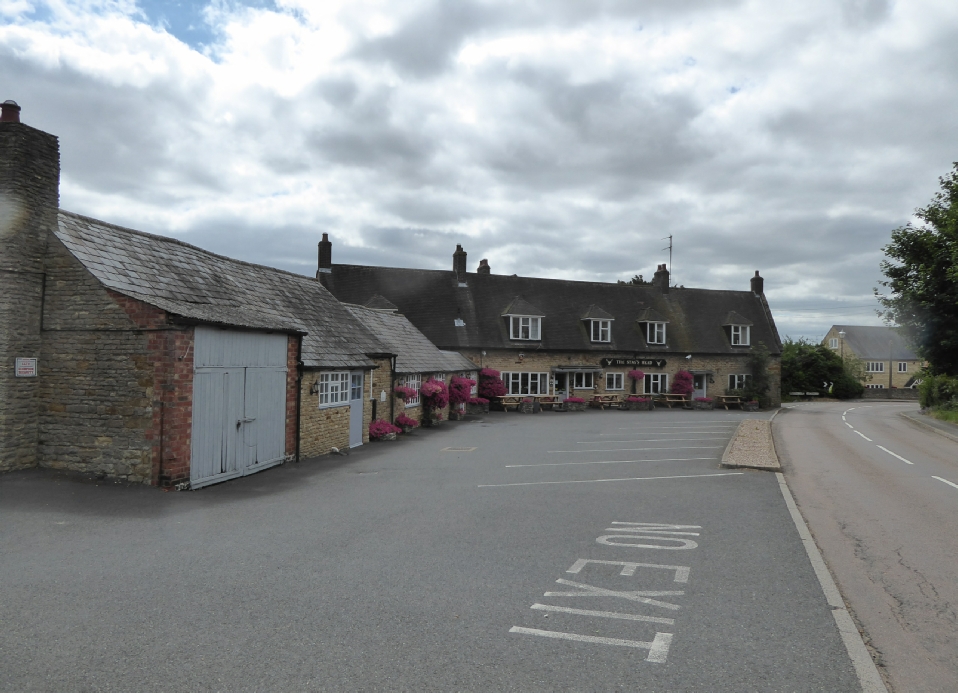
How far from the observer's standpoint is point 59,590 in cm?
638

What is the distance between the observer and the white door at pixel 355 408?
742 inches

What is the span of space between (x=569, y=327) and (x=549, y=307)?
78.2 inches

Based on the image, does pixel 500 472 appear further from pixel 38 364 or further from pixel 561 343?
pixel 561 343

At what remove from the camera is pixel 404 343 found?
27203 millimetres

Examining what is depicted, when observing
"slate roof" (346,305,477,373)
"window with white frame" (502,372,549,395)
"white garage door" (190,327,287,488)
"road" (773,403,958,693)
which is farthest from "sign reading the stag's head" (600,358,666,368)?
"white garage door" (190,327,287,488)

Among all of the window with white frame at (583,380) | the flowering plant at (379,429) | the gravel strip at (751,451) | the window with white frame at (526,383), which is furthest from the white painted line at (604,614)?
the window with white frame at (583,380)

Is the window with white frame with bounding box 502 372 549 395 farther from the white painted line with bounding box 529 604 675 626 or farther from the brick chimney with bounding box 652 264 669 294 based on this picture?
the white painted line with bounding box 529 604 675 626

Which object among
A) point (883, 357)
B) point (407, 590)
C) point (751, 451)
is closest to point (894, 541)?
point (407, 590)

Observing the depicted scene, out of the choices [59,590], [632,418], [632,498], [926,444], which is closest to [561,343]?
[632,418]

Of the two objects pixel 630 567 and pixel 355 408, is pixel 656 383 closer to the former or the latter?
pixel 355 408

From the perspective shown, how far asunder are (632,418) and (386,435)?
1540 cm

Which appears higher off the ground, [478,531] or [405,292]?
[405,292]

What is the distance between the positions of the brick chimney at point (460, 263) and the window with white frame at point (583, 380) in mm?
9529

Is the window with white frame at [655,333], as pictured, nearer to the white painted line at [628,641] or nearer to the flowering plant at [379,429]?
the flowering plant at [379,429]
